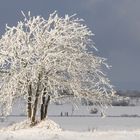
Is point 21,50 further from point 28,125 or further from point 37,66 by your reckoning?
point 28,125

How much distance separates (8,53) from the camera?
29594 millimetres

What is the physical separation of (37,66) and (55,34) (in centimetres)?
248

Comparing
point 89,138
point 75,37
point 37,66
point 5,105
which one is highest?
point 75,37

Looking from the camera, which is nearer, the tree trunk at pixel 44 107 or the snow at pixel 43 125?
the snow at pixel 43 125

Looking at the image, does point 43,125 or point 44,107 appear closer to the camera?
point 43,125

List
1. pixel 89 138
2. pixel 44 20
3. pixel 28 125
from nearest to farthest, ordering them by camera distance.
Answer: pixel 89 138 → pixel 28 125 → pixel 44 20

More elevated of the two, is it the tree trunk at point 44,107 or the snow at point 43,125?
the tree trunk at point 44,107

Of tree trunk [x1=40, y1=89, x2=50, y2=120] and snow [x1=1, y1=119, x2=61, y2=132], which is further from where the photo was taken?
tree trunk [x1=40, y1=89, x2=50, y2=120]

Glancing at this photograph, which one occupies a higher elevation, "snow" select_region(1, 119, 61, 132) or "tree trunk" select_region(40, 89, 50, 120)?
"tree trunk" select_region(40, 89, 50, 120)

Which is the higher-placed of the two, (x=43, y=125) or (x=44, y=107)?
(x=44, y=107)

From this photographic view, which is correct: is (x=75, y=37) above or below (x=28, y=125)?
above

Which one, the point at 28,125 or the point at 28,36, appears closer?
the point at 28,125

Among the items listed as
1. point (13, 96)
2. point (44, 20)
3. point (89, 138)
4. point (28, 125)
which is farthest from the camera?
point (44, 20)

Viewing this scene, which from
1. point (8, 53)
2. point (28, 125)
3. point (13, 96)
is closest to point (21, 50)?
point (8, 53)
